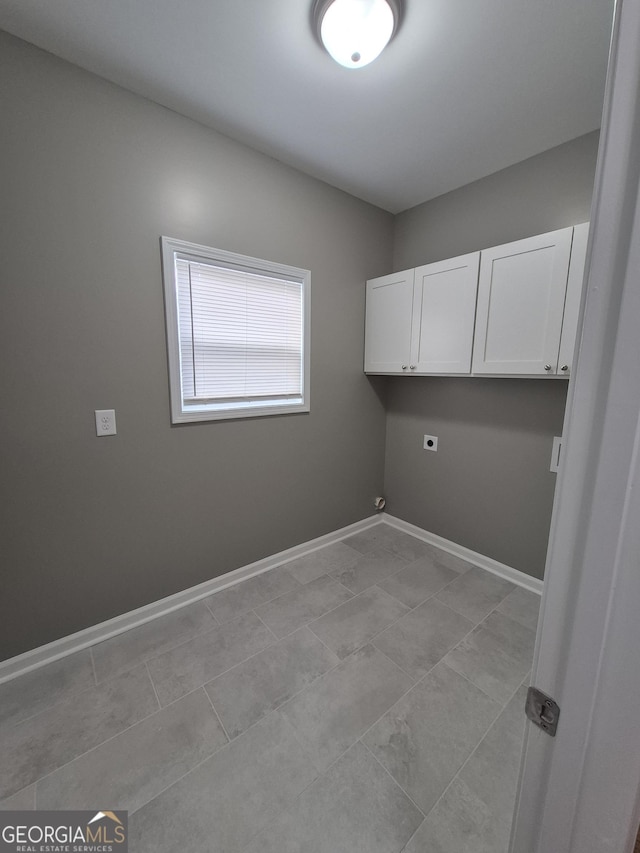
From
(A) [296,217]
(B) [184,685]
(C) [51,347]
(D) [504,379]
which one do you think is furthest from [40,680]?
(D) [504,379]

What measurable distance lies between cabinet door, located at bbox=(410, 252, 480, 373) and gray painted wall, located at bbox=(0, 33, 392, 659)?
2.53ft

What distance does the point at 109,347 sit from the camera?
5.50 ft

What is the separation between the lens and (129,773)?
3.91 ft

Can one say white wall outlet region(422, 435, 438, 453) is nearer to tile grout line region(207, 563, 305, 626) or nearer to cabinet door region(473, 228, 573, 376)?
cabinet door region(473, 228, 573, 376)

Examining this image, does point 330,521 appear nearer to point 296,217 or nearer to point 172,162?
point 296,217

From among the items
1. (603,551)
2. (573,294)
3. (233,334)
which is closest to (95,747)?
(603,551)

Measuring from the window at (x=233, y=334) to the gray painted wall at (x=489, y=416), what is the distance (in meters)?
1.04

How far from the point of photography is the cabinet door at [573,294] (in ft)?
5.47

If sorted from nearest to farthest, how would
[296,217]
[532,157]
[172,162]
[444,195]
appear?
[172,162]
[532,157]
[296,217]
[444,195]

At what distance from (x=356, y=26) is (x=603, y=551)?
6.18 ft

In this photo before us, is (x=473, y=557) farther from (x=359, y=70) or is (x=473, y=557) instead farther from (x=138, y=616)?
(x=359, y=70)

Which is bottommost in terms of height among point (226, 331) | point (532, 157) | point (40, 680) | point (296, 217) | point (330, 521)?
point (40, 680)

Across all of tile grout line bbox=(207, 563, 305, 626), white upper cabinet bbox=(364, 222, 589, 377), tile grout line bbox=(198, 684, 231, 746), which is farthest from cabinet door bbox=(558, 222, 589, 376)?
tile grout line bbox=(198, 684, 231, 746)

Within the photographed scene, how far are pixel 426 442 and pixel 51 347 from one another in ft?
8.19
